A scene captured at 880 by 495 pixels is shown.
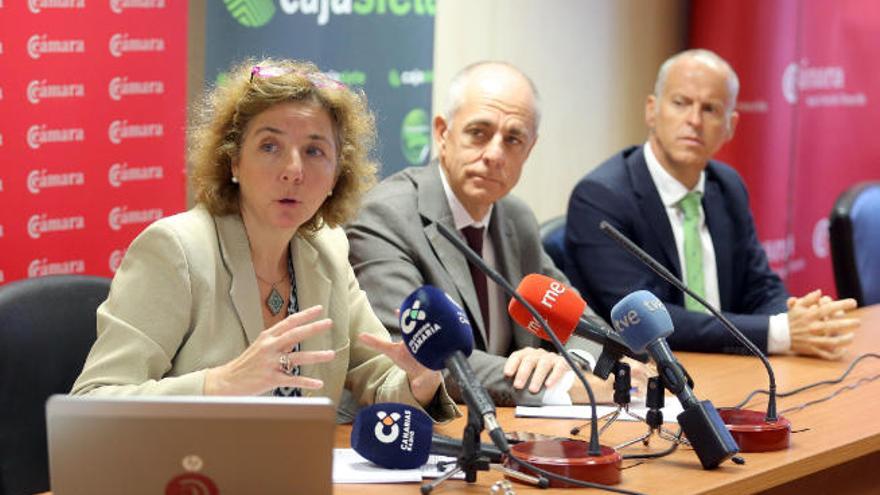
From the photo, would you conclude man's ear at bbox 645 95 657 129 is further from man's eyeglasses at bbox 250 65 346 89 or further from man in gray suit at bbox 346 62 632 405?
man's eyeglasses at bbox 250 65 346 89

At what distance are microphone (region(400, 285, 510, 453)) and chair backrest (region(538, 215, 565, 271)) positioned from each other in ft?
6.66

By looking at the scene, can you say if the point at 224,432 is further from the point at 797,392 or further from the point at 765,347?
the point at 765,347

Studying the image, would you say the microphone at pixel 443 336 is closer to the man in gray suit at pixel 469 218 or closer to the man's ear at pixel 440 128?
the man in gray suit at pixel 469 218

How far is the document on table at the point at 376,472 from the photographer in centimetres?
258

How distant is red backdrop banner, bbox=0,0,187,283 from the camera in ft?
12.6

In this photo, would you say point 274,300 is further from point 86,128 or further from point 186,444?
point 86,128

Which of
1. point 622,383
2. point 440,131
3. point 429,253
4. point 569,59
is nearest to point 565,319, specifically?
point 622,383

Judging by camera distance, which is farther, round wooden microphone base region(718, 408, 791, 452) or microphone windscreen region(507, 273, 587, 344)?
Result: round wooden microphone base region(718, 408, 791, 452)

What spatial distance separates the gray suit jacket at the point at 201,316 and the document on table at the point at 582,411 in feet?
0.79

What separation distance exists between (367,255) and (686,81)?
1566 mm

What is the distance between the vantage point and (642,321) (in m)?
2.69

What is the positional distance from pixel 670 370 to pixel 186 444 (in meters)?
1.04

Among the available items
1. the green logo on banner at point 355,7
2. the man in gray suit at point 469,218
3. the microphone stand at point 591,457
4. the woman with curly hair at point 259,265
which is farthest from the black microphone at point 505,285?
the green logo on banner at point 355,7

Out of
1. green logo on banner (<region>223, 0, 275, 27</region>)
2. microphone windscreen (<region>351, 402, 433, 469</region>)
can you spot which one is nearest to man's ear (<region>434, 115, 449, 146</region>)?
green logo on banner (<region>223, 0, 275, 27</region>)
